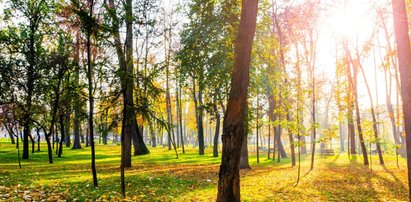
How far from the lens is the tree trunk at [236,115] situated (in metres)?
7.04

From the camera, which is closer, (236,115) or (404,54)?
(236,115)

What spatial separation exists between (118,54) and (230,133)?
568 cm

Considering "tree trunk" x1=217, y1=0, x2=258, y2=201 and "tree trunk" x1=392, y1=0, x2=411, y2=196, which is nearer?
"tree trunk" x1=217, y1=0, x2=258, y2=201

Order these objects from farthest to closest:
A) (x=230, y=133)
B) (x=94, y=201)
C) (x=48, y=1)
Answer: (x=48, y=1)
(x=94, y=201)
(x=230, y=133)

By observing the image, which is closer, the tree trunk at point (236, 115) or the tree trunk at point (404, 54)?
the tree trunk at point (236, 115)

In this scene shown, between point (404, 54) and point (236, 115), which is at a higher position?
point (404, 54)

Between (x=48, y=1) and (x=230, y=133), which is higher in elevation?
(x=48, y=1)

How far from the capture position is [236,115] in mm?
7016

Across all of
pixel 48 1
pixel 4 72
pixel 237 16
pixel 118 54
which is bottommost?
pixel 118 54

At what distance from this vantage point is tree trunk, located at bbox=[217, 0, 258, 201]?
277 inches

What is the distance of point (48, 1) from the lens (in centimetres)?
2534

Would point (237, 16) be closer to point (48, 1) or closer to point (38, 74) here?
point (38, 74)

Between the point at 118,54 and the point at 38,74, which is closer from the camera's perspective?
the point at 118,54

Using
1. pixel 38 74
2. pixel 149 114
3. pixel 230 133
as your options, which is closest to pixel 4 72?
pixel 38 74
